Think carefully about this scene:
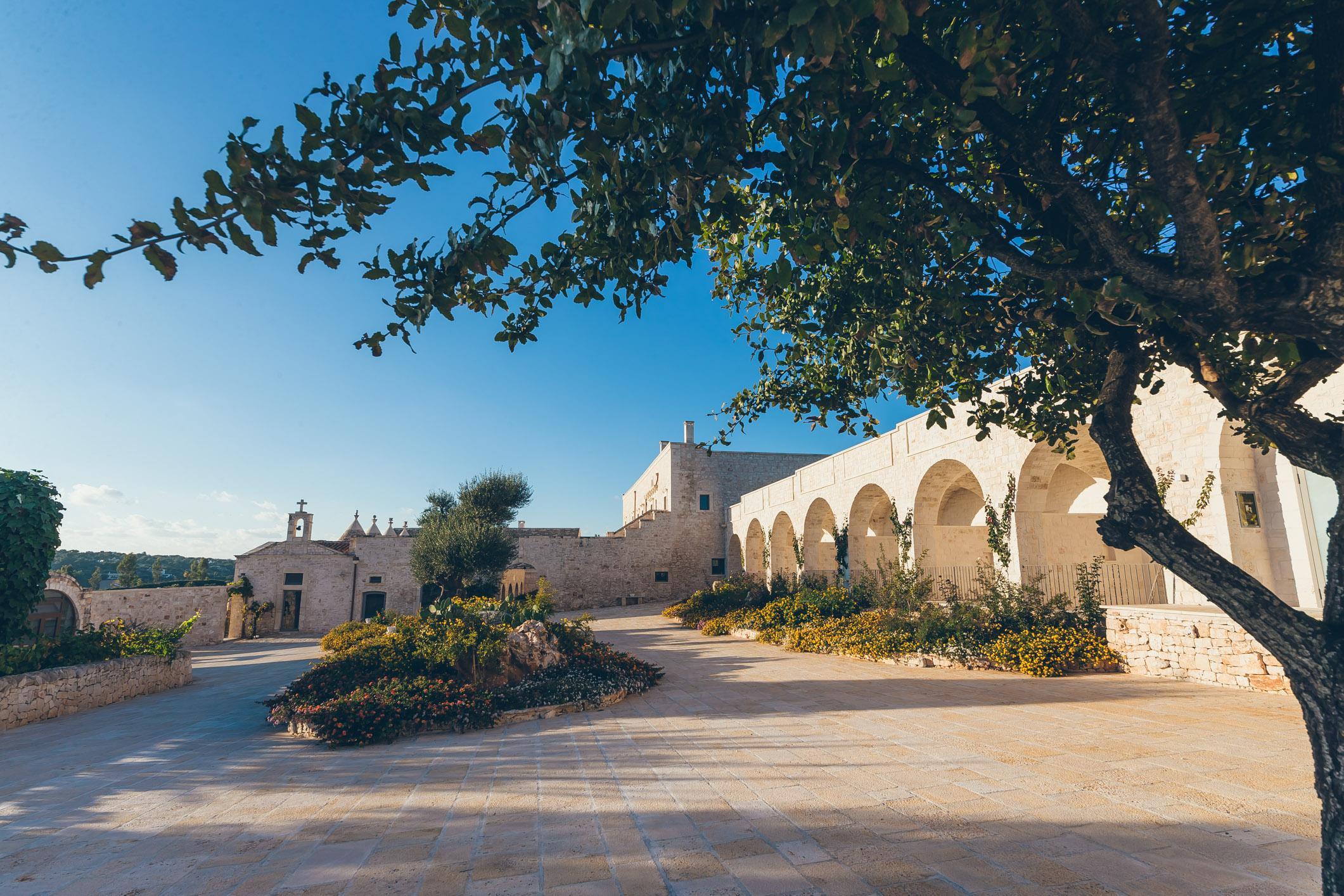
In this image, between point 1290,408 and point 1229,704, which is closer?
point 1290,408

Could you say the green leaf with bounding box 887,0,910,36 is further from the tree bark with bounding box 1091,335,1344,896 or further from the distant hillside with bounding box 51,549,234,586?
the distant hillside with bounding box 51,549,234,586

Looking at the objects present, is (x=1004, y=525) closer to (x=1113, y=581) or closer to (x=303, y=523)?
(x=1113, y=581)

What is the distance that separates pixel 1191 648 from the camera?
7.86m

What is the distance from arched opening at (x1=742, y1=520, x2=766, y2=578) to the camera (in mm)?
26089

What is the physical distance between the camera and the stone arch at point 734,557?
28.5 meters

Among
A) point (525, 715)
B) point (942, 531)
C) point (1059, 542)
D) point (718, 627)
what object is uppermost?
point (942, 531)

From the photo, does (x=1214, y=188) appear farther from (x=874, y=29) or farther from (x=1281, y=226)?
(x=874, y=29)

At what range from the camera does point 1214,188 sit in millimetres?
2881

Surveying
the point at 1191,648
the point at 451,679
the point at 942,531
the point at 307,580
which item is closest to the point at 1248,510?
the point at 1191,648

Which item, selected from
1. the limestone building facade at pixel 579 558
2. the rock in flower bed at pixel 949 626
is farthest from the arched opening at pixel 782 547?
the rock in flower bed at pixel 949 626

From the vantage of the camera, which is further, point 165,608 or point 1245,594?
point 165,608

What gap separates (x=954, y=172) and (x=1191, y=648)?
7798mm

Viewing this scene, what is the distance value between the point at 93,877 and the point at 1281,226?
6920mm

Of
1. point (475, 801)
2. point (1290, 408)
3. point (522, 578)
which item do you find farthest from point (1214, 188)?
point (522, 578)
